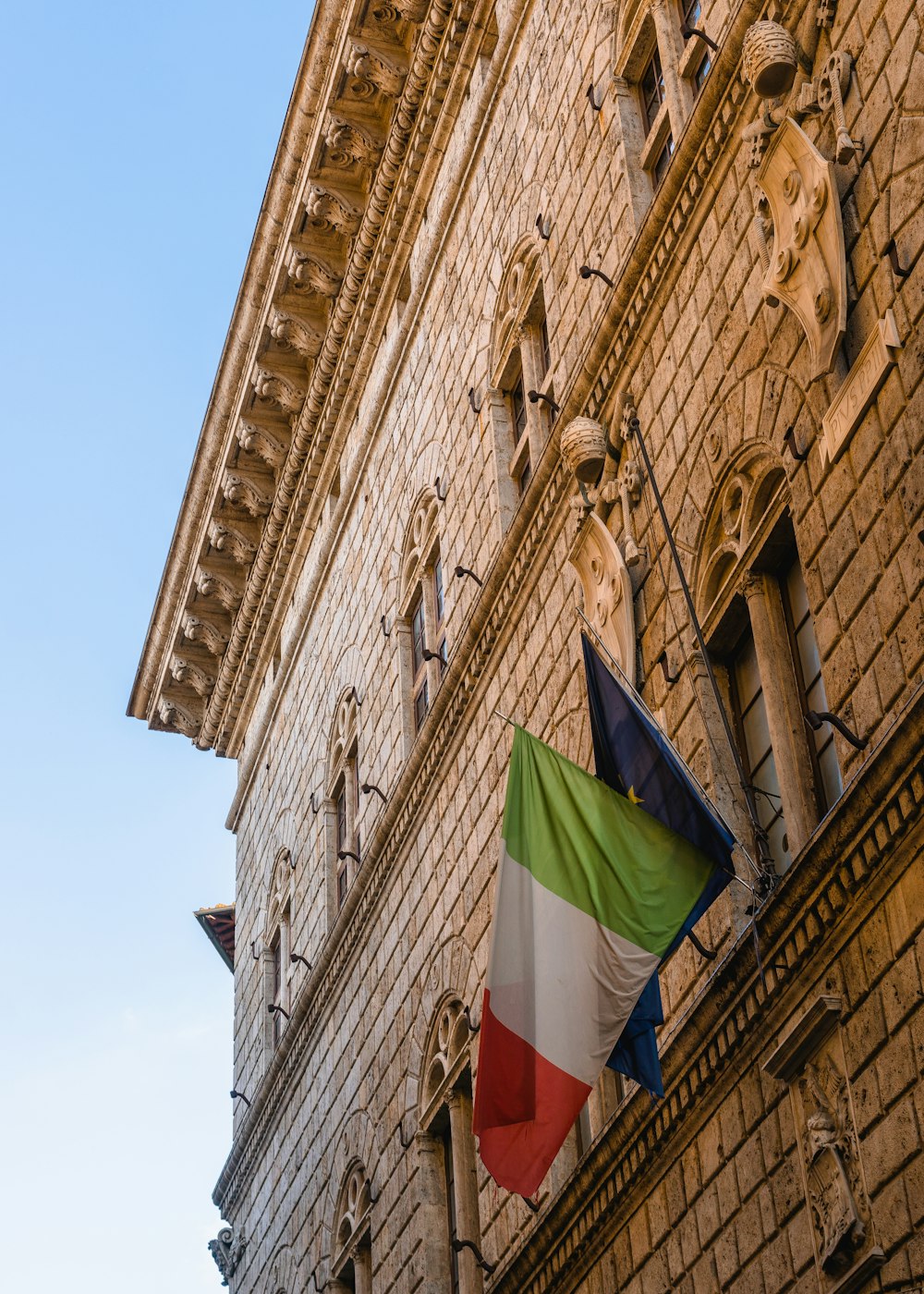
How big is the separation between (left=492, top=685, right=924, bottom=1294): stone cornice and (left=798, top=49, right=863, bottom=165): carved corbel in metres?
2.87

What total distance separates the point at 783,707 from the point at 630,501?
2618 mm

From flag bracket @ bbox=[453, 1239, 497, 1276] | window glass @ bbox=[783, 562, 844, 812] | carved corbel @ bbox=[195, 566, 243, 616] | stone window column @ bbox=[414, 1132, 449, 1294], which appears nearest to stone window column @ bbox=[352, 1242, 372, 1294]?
stone window column @ bbox=[414, 1132, 449, 1294]

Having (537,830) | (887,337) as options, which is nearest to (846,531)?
(887,337)

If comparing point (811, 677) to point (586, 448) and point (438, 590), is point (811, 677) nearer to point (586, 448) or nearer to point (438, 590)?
point (586, 448)

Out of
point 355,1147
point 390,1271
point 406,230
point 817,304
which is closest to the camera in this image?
point 817,304

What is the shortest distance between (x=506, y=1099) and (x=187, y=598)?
61.1ft

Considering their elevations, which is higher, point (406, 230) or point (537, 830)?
point (406, 230)

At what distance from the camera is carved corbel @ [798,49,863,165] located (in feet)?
28.8

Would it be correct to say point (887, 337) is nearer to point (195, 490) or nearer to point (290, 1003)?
point (290, 1003)

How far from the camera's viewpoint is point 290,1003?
20375 millimetres

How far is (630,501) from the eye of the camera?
11266 millimetres

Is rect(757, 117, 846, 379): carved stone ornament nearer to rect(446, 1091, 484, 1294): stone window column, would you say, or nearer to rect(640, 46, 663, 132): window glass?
rect(640, 46, 663, 132): window glass

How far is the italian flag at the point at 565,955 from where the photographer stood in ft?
27.5

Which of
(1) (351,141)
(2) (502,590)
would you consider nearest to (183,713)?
(1) (351,141)
